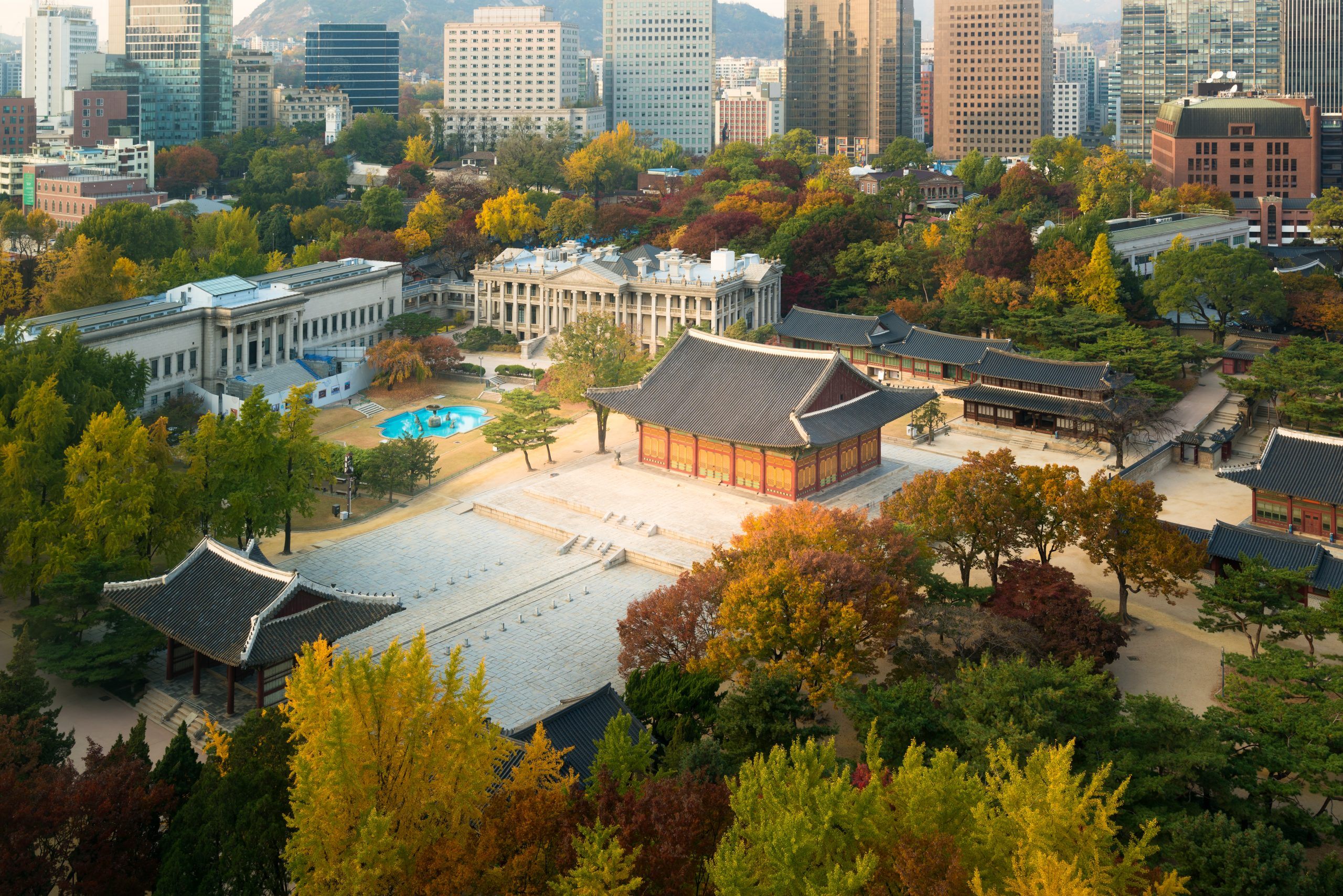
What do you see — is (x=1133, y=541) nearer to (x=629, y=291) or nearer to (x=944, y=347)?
(x=944, y=347)

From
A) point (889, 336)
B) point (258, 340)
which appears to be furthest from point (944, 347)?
point (258, 340)

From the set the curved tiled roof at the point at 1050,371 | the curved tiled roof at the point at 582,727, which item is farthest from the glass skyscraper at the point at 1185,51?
the curved tiled roof at the point at 582,727

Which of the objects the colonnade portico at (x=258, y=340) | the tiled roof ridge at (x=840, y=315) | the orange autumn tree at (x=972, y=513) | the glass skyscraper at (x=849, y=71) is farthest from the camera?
the glass skyscraper at (x=849, y=71)

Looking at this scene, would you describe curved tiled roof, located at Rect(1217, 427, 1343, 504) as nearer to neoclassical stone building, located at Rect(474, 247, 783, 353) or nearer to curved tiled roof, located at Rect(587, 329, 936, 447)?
curved tiled roof, located at Rect(587, 329, 936, 447)

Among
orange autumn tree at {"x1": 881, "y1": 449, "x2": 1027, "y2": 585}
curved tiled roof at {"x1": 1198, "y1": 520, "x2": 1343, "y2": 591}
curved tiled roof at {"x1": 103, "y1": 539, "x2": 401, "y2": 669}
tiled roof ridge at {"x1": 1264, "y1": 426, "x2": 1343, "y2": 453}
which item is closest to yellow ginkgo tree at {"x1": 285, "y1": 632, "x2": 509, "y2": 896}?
curved tiled roof at {"x1": 103, "y1": 539, "x2": 401, "y2": 669}

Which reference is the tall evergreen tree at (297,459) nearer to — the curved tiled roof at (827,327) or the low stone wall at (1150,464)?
the low stone wall at (1150,464)

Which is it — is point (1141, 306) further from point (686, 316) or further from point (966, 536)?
point (966, 536)
